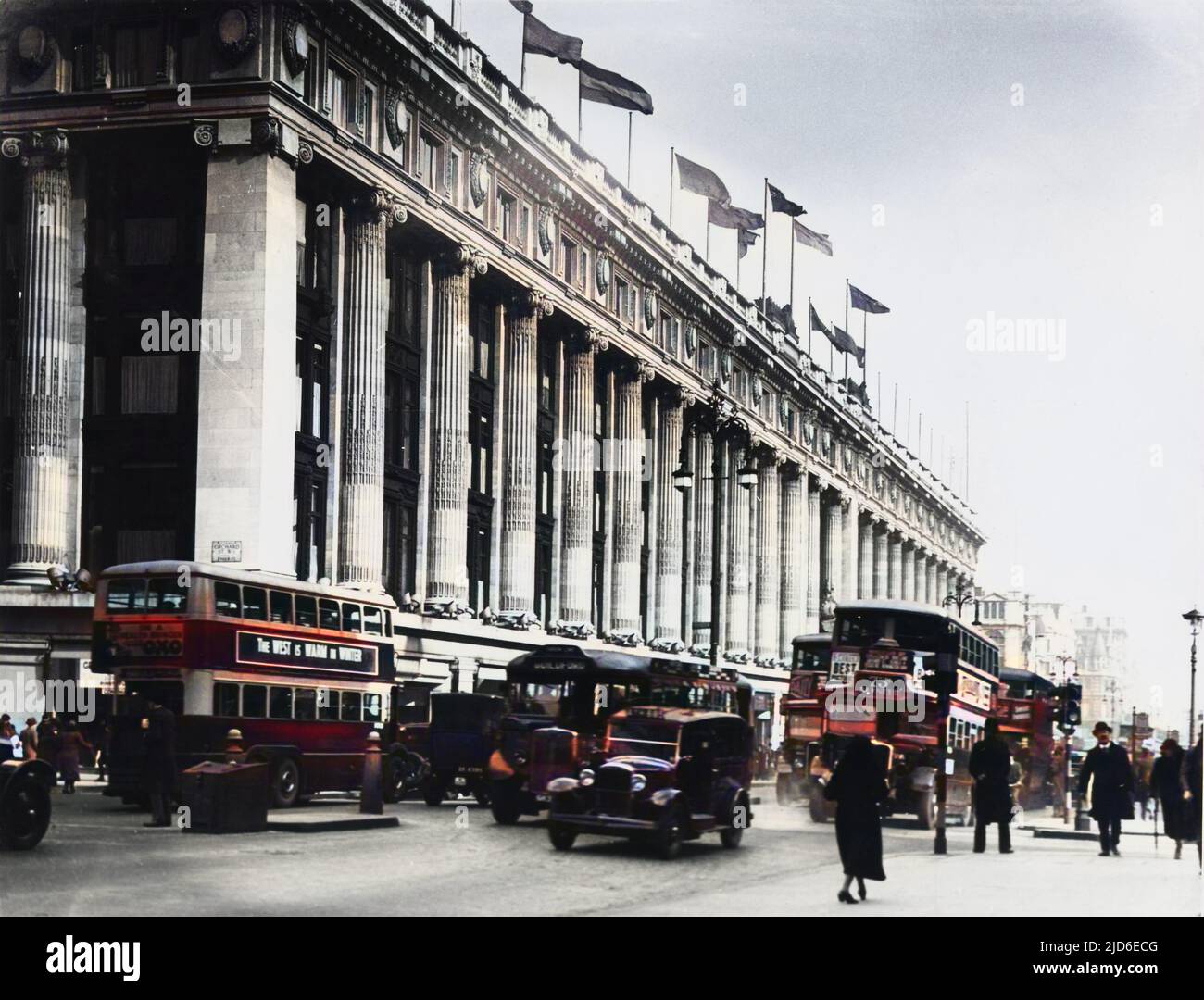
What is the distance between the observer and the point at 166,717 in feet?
78.3

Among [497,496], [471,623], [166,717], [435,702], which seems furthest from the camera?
[497,496]

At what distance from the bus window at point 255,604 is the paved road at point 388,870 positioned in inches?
140

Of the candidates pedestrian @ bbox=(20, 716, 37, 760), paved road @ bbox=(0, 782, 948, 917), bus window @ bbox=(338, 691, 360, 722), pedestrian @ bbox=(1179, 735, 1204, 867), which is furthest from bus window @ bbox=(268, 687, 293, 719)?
pedestrian @ bbox=(1179, 735, 1204, 867)

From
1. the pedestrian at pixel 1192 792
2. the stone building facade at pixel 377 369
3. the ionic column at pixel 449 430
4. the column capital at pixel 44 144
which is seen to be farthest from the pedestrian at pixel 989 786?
the ionic column at pixel 449 430

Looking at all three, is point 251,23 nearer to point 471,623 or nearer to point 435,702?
point 435,702

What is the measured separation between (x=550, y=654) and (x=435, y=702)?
190 inches

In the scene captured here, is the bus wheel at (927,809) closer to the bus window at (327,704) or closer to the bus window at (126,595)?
the bus window at (327,704)

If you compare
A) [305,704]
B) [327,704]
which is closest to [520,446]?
[327,704]

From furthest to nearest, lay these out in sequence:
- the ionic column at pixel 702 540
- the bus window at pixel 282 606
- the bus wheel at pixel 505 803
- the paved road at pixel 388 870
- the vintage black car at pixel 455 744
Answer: the vintage black car at pixel 455 744, the ionic column at pixel 702 540, the bus window at pixel 282 606, the bus wheel at pixel 505 803, the paved road at pixel 388 870

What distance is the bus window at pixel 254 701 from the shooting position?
25.8 metres

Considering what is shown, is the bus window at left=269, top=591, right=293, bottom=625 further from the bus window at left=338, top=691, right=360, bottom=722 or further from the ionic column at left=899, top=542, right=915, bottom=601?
the ionic column at left=899, top=542, right=915, bottom=601

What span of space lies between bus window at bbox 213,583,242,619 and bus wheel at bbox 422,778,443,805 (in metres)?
7.79

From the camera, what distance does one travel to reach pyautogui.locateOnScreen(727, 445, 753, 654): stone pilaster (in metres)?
28.0
